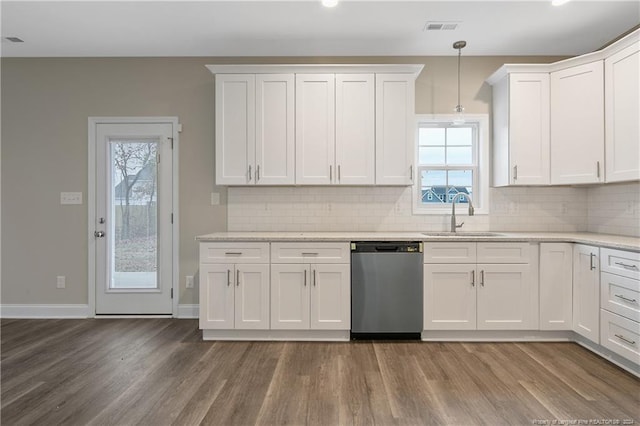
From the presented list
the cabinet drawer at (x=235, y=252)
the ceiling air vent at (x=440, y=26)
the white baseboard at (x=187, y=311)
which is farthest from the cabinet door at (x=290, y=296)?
the ceiling air vent at (x=440, y=26)

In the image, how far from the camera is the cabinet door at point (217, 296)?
10.2 ft

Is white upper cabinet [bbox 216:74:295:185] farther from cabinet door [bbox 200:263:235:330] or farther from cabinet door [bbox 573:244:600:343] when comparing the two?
cabinet door [bbox 573:244:600:343]

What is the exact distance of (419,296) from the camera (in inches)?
121

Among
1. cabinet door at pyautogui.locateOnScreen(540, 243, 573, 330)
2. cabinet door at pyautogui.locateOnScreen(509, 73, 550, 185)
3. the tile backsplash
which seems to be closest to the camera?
cabinet door at pyautogui.locateOnScreen(540, 243, 573, 330)

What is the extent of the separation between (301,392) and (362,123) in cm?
233

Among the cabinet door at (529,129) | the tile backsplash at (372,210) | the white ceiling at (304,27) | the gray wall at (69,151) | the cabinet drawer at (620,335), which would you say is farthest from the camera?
the gray wall at (69,151)

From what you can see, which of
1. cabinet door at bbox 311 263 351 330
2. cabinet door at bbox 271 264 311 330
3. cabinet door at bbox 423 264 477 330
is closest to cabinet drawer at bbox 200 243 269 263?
cabinet door at bbox 271 264 311 330

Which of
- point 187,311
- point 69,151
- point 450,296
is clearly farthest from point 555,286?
point 69,151

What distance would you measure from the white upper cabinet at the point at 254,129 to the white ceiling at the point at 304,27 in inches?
16.7

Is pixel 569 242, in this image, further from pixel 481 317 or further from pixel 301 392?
pixel 301 392

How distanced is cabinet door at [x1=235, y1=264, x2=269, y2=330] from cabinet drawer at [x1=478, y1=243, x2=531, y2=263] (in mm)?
1857

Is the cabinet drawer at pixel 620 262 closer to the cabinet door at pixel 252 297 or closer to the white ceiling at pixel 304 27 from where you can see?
the white ceiling at pixel 304 27

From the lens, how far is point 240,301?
10.2 feet

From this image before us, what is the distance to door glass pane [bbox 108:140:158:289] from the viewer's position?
3.78 m
